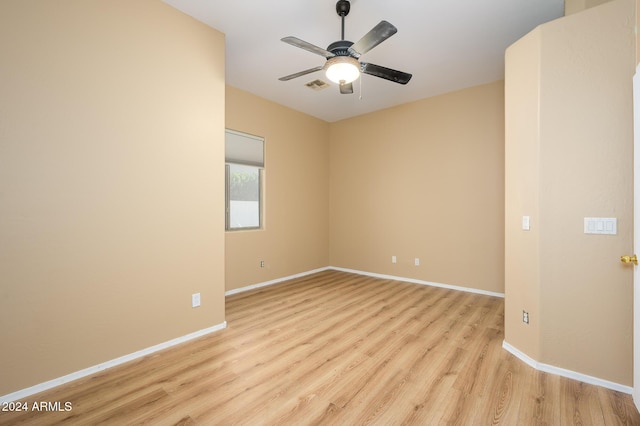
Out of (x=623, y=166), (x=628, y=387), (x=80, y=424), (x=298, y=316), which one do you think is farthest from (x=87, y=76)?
(x=628, y=387)

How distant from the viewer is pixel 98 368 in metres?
2.20

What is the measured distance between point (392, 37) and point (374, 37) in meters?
1.15

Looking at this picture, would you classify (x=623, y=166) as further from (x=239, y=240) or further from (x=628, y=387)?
(x=239, y=240)

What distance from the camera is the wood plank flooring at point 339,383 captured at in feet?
5.61

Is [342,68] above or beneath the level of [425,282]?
above

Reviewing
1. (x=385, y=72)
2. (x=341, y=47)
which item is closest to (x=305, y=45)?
(x=341, y=47)

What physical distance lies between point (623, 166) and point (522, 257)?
931mm

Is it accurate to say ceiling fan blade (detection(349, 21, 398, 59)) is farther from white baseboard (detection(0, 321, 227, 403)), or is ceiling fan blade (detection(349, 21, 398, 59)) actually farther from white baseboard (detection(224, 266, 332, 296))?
white baseboard (detection(224, 266, 332, 296))

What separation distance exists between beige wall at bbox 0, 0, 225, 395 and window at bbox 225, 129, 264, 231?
1.40 meters

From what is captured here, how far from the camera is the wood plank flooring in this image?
5.61ft

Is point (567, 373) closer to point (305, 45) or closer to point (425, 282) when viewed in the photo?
point (425, 282)

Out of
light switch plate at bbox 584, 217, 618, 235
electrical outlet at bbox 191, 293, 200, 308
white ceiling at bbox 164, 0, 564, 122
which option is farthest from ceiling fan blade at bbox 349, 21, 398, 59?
electrical outlet at bbox 191, 293, 200, 308

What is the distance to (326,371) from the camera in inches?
86.4

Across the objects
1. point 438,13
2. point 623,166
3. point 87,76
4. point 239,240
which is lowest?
point 239,240
